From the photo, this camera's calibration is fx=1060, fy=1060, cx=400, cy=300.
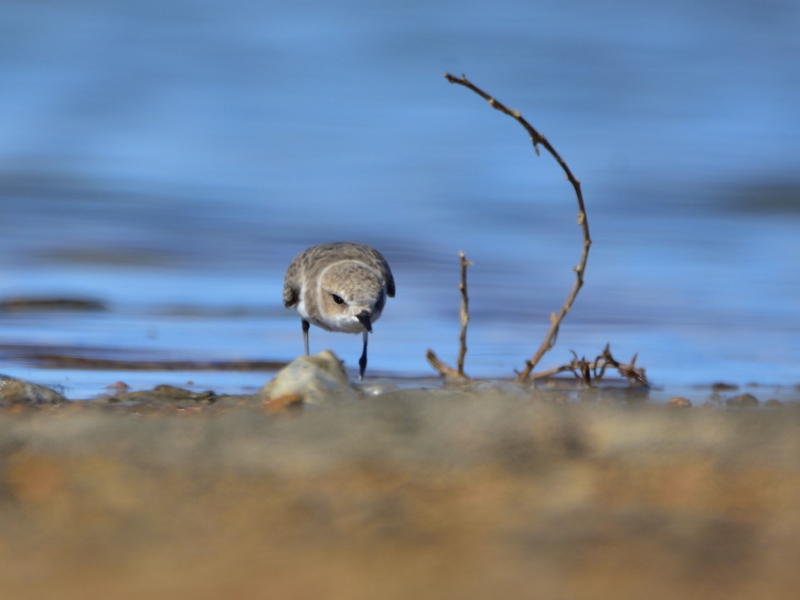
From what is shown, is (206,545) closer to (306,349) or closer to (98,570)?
(98,570)

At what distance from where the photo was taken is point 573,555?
5.86ft

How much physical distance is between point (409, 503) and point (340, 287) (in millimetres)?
4548

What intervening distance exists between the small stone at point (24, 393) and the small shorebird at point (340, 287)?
2.14 meters

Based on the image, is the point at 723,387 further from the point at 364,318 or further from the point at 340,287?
the point at 340,287

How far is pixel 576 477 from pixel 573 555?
355 millimetres

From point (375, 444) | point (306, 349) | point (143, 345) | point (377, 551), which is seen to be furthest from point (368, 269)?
→ point (377, 551)

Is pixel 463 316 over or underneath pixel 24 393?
over

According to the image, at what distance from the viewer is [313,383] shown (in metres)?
3.93

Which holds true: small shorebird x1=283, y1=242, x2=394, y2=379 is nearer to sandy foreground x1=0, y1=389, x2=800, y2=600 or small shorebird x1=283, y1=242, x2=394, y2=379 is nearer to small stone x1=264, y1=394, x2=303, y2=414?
small stone x1=264, y1=394, x2=303, y2=414

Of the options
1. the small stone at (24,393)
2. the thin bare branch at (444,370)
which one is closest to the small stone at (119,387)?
the small stone at (24,393)

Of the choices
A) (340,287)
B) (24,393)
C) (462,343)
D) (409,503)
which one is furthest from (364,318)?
(409,503)

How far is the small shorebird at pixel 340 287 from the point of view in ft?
21.4

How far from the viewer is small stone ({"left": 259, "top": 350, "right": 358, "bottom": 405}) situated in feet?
12.5

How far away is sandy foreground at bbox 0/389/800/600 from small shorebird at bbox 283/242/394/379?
393cm
